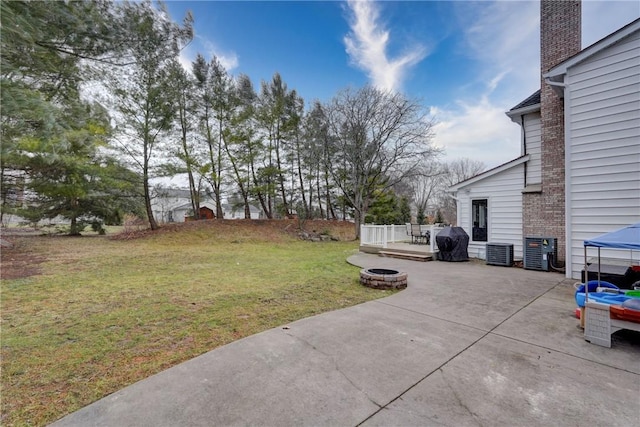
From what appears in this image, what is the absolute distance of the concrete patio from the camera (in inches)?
73.3

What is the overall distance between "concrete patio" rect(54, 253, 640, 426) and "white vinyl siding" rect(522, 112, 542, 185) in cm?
552

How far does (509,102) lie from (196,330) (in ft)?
44.2

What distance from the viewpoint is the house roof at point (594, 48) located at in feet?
17.4

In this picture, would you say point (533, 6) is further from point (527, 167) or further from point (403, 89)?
point (403, 89)

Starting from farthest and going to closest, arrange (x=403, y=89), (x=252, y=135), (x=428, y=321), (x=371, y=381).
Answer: (x=252, y=135)
(x=403, y=89)
(x=428, y=321)
(x=371, y=381)

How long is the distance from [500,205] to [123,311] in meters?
9.91

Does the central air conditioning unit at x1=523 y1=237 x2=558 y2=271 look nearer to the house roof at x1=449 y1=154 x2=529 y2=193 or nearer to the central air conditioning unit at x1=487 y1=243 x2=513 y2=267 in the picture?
the central air conditioning unit at x1=487 y1=243 x2=513 y2=267

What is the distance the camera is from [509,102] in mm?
10984

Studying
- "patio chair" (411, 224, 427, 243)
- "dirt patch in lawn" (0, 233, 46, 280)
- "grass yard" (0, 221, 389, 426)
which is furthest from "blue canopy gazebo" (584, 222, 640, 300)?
"dirt patch in lawn" (0, 233, 46, 280)

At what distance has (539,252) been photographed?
720 cm

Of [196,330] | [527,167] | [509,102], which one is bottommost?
[196,330]

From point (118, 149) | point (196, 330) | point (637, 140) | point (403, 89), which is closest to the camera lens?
point (196, 330)

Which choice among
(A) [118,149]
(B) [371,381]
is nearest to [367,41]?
(B) [371,381]

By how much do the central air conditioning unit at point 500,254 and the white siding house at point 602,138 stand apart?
1.58 metres
